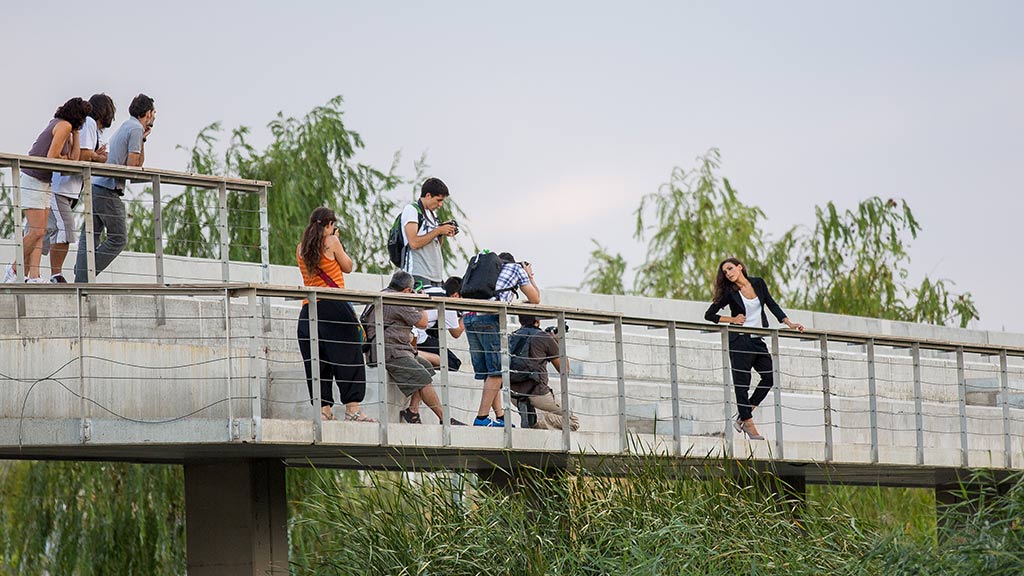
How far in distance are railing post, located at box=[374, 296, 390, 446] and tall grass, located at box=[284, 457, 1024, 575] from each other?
0.53 metres

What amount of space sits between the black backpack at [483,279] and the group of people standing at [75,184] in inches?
97.3

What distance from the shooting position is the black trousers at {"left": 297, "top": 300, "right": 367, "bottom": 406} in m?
12.2

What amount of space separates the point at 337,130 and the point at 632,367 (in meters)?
7.53

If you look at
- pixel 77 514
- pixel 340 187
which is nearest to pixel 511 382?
pixel 77 514

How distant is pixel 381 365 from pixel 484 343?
1.39 meters

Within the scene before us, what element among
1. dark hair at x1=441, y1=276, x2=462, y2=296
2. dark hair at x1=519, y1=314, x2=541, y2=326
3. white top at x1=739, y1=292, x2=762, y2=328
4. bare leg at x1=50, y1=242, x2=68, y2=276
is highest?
bare leg at x1=50, y1=242, x2=68, y2=276

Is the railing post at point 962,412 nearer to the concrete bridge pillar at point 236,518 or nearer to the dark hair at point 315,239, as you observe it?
the concrete bridge pillar at point 236,518

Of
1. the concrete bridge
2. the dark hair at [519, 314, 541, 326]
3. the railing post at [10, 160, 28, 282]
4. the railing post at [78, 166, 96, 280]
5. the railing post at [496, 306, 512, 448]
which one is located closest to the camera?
the concrete bridge

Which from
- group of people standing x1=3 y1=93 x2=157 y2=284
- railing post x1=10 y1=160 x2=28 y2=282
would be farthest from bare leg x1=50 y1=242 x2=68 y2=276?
railing post x1=10 y1=160 x2=28 y2=282

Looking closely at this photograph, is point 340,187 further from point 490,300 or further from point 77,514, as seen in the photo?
point 490,300

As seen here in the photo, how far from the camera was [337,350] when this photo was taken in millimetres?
12273

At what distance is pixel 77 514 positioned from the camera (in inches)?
714

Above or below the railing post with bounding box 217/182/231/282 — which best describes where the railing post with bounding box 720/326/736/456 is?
below

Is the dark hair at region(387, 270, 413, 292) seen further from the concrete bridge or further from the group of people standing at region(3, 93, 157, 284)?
the group of people standing at region(3, 93, 157, 284)
